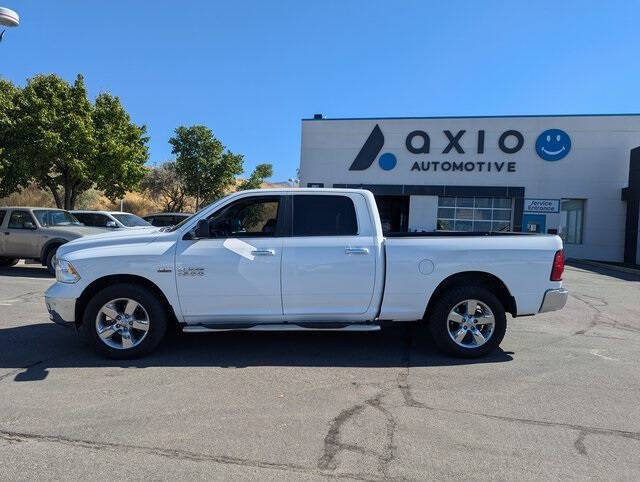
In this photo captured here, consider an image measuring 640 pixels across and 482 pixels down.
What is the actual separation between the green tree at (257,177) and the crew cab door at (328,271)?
41.8 meters

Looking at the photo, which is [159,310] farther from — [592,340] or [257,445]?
[592,340]

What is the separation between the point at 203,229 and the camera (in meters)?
5.53

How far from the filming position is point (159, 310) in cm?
548

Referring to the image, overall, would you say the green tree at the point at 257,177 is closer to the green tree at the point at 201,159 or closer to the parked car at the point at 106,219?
the green tree at the point at 201,159

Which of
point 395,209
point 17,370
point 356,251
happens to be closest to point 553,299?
point 356,251

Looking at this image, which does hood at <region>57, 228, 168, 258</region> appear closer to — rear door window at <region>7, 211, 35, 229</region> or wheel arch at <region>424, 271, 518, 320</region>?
wheel arch at <region>424, 271, 518, 320</region>

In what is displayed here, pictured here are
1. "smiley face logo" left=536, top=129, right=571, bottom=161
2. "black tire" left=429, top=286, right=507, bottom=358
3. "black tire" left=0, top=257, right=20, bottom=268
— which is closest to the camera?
"black tire" left=429, top=286, right=507, bottom=358

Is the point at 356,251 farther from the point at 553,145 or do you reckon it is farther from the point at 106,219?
the point at 553,145

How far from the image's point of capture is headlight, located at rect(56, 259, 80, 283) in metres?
5.46

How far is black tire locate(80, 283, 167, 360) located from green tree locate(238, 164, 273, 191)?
4186cm

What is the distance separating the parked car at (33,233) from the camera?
497 inches

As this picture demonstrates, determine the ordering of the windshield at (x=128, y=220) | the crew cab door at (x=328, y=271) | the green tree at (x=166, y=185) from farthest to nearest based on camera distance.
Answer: the green tree at (x=166, y=185), the windshield at (x=128, y=220), the crew cab door at (x=328, y=271)

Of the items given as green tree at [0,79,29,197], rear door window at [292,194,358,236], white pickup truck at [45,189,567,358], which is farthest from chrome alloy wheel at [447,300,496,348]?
green tree at [0,79,29,197]

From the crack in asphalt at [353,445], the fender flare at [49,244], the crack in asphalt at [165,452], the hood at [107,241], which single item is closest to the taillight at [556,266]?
the crack in asphalt at [353,445]
